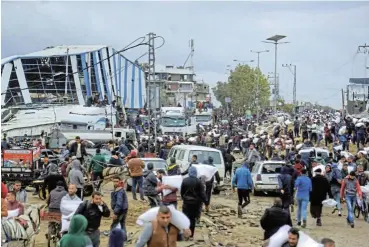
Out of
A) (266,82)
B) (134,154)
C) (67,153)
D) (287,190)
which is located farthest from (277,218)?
(266,82)

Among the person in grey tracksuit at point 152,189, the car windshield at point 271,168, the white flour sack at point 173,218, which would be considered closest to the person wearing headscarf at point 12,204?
the white flour sack at point 173,218

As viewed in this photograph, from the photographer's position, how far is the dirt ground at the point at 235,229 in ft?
48.2

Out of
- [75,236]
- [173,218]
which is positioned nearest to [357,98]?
[173,218]

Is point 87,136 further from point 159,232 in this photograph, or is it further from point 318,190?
point 159,232

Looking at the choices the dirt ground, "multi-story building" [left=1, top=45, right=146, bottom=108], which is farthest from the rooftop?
the dirt ground

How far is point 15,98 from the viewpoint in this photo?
6344 centimetres

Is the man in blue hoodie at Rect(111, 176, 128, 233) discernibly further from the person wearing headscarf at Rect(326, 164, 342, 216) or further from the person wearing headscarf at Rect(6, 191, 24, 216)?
the person wearing headscarf at Rect(326, 164, 342, 216)

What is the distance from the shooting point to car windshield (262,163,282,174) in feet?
81.4

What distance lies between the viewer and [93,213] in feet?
33.0

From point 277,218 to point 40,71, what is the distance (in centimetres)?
5747

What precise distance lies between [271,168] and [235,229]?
27.6 feet

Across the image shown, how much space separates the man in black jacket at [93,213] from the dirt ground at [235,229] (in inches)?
121

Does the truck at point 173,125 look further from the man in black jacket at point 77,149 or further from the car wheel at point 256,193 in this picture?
the man in black jacket at point 77,149

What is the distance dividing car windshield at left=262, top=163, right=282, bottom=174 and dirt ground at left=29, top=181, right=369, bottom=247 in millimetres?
3351
